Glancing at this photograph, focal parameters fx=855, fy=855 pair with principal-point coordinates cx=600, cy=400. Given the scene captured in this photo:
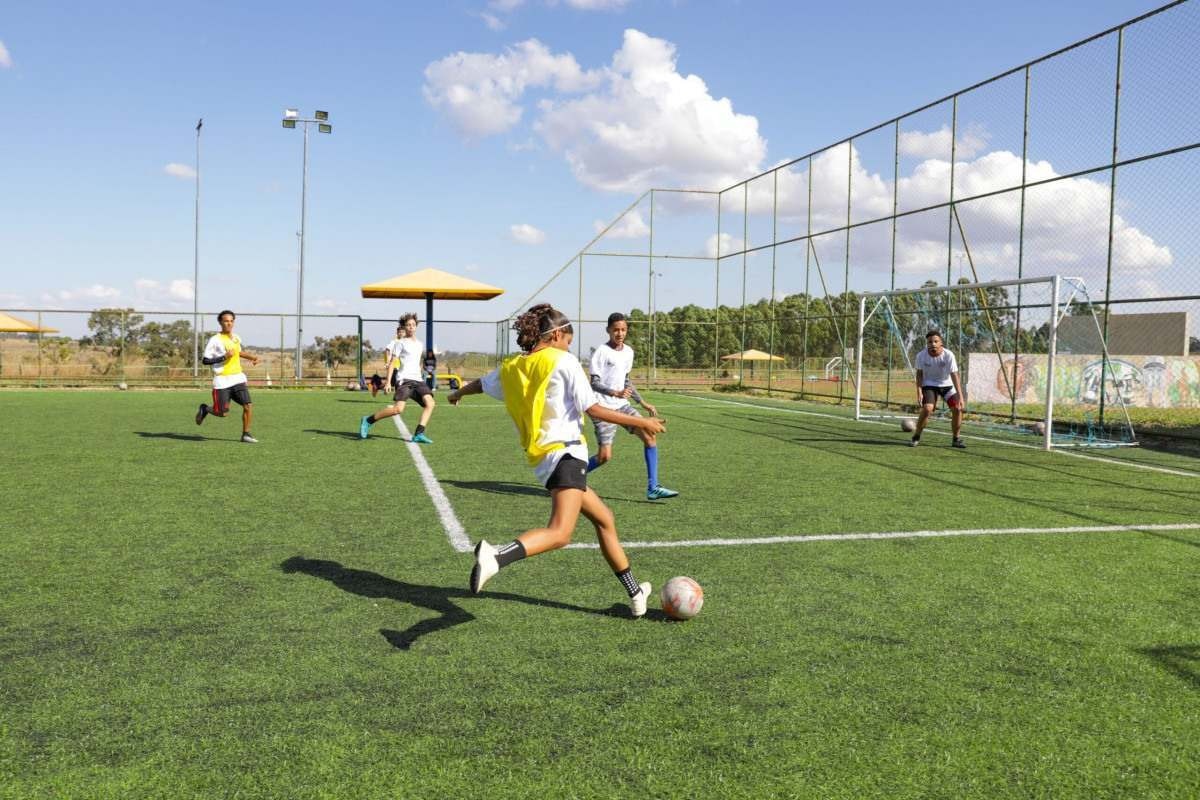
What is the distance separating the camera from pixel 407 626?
4.46 meters

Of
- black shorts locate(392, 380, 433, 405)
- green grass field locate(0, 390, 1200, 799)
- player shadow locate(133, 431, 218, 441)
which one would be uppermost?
black shorts locate(392, 380, 433, 405)

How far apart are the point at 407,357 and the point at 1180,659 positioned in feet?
35.7

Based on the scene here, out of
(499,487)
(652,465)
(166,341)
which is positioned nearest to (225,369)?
(499,487)

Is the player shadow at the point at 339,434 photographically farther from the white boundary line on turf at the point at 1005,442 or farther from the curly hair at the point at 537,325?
the white boundary line on turf at the point at 1005,442

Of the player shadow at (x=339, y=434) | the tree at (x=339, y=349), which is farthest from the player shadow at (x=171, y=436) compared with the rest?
the tree at (x=339, y=349)

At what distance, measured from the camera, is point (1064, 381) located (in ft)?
60.8

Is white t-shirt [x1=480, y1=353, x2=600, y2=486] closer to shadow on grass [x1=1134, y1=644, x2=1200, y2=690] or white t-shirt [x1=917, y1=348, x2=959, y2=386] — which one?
shadow on grass [x1=1134, y1=644, x2=1200, y2=690]

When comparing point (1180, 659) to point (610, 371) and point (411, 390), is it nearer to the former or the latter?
point (610, 371)

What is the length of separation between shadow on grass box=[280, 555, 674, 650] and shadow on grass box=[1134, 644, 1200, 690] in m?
2.38

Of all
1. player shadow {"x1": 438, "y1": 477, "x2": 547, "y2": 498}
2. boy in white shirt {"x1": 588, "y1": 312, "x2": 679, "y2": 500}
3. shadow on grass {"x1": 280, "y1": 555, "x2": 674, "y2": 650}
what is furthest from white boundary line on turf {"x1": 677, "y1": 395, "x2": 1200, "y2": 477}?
shadow on grass {"x1": 280, "y1": 555, "x2": 674, "y2": 650}

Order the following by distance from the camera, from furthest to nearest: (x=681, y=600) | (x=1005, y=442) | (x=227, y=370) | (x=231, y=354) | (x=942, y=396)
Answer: (x=1005, y=442)
(x=942, y=396)
(x=227, y=370)
(x=231, y=354)
(x=681, y=600)

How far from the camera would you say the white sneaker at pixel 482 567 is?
13.0 feet

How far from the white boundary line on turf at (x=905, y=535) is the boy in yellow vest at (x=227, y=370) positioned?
7.96m

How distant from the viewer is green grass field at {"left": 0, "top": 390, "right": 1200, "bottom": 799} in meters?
2.98
